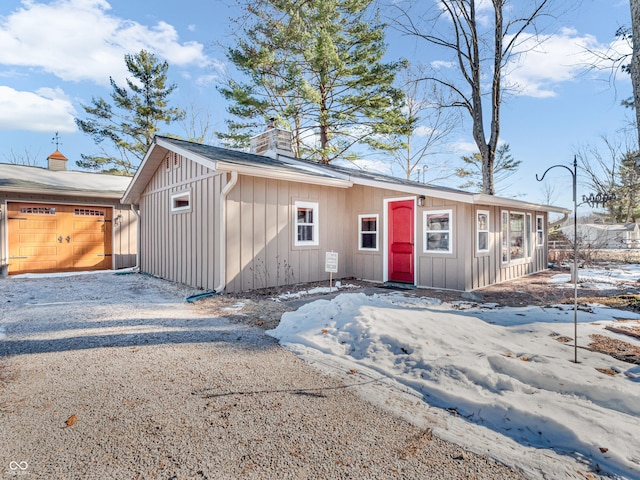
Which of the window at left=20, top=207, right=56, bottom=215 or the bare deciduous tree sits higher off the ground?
the bare deciduous tree

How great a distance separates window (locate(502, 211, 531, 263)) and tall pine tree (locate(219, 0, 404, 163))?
8135mm

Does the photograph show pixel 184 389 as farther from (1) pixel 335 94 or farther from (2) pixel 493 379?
(1) pixel 335 94

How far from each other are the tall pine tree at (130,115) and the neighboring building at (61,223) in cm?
800

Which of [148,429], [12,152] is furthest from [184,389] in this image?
[12,152]

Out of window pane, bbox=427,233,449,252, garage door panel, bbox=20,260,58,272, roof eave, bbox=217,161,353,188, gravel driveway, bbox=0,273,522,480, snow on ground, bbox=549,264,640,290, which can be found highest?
roof eave, bbox=217,161,353,188

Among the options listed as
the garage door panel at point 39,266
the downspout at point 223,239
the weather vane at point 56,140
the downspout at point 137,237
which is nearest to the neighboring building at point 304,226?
the downspout at point 223,239

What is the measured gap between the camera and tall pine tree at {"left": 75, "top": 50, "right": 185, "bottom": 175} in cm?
1925

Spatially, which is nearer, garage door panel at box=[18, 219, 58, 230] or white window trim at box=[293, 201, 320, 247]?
white window trim at box=[293, 201, 320, 247]

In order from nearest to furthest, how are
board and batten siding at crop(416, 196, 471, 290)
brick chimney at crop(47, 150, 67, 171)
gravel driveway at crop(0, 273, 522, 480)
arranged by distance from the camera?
gravel driveway at crop(0, 273, 522, 480), board and batten siding at crop(416, 196, 471, 290), brick chimney at crop(47, 150, 67, 171)

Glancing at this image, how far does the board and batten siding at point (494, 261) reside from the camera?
796 centimetres

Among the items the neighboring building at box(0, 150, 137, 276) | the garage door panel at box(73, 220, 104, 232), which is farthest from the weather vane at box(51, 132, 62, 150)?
the garage door panel at box(73, 220, 104, 232)

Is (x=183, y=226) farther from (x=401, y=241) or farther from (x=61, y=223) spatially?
(x=401, y=241)

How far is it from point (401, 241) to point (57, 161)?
13936 mm

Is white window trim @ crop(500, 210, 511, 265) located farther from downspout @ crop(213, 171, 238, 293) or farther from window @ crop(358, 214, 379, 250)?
downspout @ crop(213, 171, 238, 293)
